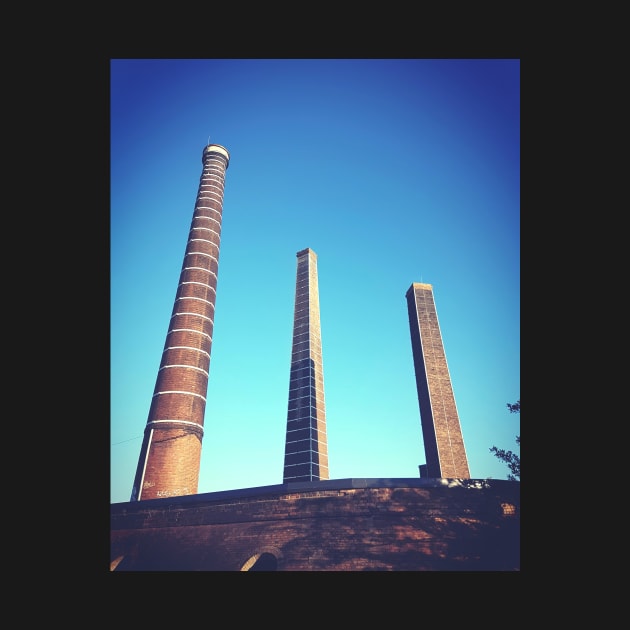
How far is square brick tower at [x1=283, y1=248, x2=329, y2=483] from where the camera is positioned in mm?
13875

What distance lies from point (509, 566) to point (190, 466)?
26.7ft

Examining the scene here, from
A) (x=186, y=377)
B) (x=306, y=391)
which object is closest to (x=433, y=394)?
(x=306, y=391)

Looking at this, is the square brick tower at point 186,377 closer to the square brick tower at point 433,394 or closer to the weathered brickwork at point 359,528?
the weathered brickwork at point 359,528

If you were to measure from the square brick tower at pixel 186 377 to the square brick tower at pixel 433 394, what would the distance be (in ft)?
25.7

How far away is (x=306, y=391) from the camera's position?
15398mm

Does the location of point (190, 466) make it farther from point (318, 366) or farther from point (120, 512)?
point (318, 366)

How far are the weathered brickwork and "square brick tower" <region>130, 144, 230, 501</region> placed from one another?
285 cm

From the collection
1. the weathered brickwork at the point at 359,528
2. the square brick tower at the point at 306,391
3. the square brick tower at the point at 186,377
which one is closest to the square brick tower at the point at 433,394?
the square brick tower at the point at 306,391

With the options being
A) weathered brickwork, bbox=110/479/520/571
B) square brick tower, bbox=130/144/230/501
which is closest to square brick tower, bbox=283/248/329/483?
square brick tower, bbox=130/144/230/501

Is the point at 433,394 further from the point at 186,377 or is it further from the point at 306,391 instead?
the point at 186,377

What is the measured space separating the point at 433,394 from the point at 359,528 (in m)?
8.58

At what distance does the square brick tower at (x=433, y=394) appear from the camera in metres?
13.8

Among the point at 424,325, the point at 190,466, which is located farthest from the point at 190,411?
the point at 424,325

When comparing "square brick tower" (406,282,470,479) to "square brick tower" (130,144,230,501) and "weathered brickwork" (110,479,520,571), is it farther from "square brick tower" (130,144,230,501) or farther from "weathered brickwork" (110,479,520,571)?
"square brick tower" (130,144,230,501)
